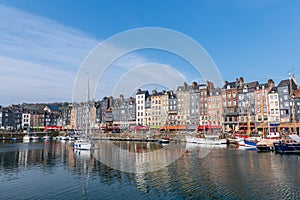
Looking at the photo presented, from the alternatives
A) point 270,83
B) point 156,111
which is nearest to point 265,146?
point 270,83

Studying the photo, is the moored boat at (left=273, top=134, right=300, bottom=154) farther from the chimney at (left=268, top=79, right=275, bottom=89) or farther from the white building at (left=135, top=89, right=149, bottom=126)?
the white building at (left=135, top=89, right=149, bottom=126)

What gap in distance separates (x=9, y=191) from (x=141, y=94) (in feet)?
312

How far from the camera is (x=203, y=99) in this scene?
96938 millimetres

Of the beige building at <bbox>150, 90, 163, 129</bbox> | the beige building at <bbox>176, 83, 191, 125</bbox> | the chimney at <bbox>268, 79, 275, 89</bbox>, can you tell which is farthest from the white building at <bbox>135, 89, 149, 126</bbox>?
the chimney at <bbox>268, 79, 275, 89</bbox>

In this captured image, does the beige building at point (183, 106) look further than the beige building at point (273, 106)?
Yes

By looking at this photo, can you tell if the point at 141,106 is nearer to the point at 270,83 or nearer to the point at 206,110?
the point at 206,110

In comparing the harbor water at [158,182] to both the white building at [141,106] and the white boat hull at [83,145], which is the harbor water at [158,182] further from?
the white building at [141,106]

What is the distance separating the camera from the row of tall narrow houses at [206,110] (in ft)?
258

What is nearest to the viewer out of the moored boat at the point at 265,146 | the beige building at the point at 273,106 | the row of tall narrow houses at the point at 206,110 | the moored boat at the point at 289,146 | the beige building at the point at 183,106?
the moored boat at the point at 289,146

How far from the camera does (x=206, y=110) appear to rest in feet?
314

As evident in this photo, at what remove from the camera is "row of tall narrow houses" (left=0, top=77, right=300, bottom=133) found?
258ft

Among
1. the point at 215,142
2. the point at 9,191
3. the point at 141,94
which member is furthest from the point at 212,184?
the point at 141,94

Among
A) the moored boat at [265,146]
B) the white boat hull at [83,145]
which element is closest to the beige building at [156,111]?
the white boat hull at [83,145]

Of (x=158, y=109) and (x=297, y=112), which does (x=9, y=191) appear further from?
(x=158, y=109)
